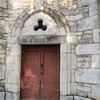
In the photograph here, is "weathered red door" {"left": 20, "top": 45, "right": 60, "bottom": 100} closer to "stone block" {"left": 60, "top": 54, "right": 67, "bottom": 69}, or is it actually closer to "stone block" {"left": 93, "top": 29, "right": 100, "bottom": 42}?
"stone block" {"left": 60, "top": 54, "right": 67, "bottom": 69}

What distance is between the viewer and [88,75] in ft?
15.5

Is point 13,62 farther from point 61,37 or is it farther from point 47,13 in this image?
point 47,13

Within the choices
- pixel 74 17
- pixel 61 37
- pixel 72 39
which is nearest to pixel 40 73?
pixel 61 37

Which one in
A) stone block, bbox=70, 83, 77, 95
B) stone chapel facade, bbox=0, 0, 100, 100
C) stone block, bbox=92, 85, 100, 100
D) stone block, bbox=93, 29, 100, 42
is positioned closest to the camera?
stone block, bbox=92, 85, 100, 100

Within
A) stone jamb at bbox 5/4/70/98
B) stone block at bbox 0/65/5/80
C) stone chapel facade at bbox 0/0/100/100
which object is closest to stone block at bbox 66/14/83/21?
stone chapel facade at bbox 0/0/100/100

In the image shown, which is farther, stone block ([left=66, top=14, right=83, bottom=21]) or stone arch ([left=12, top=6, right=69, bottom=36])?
stone arch ([left=12, top=6, right=69, bottom=36])

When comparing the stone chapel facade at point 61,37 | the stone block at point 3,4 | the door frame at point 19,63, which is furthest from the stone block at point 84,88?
the stone block at point 3,4

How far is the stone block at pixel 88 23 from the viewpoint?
470cm

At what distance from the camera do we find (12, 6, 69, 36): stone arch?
515 cm

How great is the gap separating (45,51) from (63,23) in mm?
844

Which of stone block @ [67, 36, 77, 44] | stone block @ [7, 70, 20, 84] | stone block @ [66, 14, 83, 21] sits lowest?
stone block @ [7, 70, 20, 84]

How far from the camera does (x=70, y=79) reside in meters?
5.01

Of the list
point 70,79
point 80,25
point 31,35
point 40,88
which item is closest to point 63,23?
point 80,25

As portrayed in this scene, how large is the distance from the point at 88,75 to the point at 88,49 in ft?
1.89
